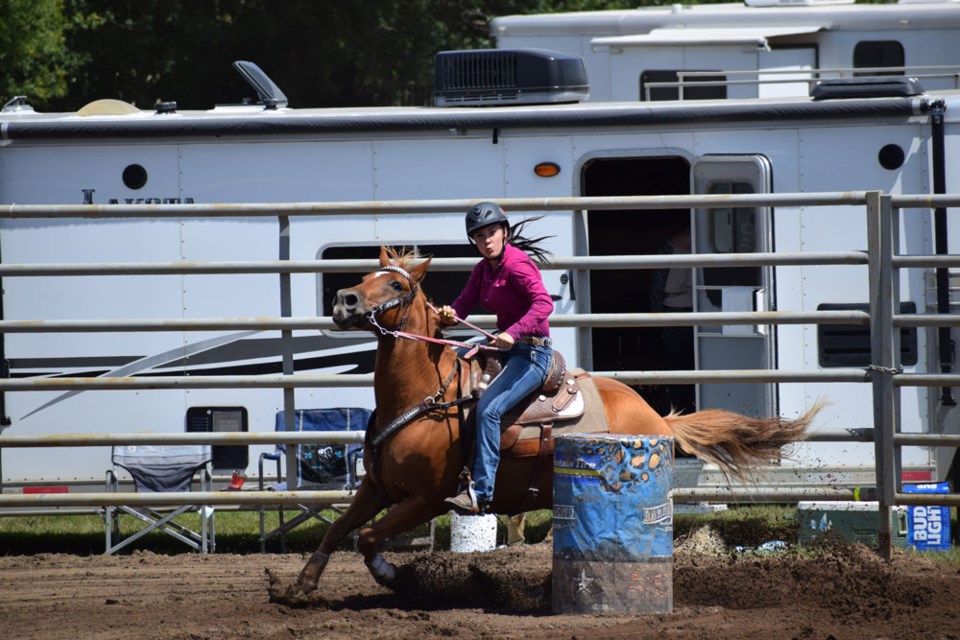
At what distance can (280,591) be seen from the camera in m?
7.12

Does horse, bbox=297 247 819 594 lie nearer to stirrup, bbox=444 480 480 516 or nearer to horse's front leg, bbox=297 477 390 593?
horse's front leg, bbox=297 477 390 593

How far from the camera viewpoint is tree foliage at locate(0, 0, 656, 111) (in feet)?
64.6

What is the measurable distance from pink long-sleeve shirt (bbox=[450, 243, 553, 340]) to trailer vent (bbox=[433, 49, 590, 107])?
3.15 m

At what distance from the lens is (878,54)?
513 inches

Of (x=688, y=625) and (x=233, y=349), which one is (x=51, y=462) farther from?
(x=688, y=625)

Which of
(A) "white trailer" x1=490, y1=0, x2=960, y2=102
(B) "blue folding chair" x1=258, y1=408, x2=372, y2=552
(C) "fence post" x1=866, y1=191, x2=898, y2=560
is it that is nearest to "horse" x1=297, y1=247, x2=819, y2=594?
(C) "fence post" x1=866, y1=191, x2=898, y2=560

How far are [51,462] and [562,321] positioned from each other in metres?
4.03

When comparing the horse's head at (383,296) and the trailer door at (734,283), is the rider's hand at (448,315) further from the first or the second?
the trailer door at (734,283)

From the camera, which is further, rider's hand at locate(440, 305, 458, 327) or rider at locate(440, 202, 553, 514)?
rider's hand at locate(440, 305, 458, 327)

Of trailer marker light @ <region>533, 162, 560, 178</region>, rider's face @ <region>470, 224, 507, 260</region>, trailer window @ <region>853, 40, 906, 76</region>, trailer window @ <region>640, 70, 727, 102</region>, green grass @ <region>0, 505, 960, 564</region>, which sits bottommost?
green grass @ <region>0, 505, 960, 564</region>

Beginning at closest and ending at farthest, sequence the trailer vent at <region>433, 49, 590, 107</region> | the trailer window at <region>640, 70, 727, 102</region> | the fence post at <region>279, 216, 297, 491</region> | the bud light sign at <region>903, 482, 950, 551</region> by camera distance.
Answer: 1. the fence post at <region>279, 216, 297, 491</region>
2. the bud light sign at <region>903, 482, 950, 551</region>
3. the trailer vent at <region>433, 49, 590, 107</region>
4. the trailer window at <region>640, 70, 727, 102</region>

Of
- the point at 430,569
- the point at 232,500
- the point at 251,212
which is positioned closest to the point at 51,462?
the point at 232,500

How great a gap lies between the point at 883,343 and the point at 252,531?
5.18 meters

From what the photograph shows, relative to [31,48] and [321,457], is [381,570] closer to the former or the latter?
[321,457]
